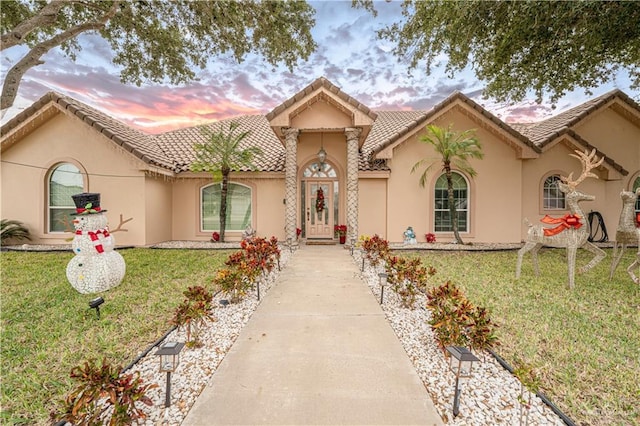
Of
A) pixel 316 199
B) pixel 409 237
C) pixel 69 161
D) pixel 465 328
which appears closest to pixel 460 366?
pixel 465 328

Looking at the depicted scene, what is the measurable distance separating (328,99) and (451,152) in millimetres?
4935

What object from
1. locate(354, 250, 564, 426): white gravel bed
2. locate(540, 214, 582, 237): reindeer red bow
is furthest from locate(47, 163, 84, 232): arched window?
locate(540, 214, 582, 237): reindeer red bow

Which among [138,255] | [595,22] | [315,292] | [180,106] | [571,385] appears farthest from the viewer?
[180,106]

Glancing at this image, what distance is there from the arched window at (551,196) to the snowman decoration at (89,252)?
15440mm

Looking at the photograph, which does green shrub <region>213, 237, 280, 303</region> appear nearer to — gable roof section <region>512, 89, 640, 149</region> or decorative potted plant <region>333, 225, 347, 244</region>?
decorative potted plant <region>333, 225, 347, 244</region>

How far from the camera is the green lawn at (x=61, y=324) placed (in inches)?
102

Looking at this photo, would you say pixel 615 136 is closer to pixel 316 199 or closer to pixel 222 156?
pixel 316 199

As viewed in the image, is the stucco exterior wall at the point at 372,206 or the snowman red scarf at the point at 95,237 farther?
the stucco exterior wall at the point at 372,206

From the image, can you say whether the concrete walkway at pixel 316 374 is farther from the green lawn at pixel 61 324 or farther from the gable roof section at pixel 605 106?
the gable roof section at pixel 605 106

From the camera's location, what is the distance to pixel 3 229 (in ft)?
31.2

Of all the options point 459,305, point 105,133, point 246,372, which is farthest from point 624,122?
point 105,133

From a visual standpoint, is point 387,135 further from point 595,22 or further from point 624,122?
point 624,122

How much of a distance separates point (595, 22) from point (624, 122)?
8.66 m

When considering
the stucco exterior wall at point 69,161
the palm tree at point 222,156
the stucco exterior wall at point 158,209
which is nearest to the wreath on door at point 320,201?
the palm tree at point 222,156
